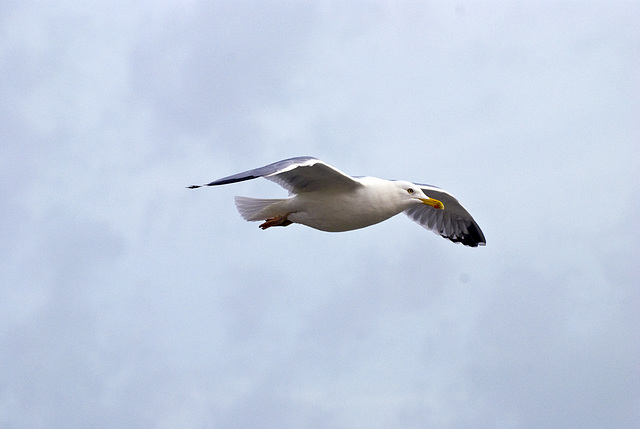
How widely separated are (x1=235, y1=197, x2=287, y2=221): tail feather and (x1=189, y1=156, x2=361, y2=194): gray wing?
0.29 metres

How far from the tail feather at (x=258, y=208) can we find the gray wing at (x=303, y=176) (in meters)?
0.29

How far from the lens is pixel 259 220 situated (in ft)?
34.4

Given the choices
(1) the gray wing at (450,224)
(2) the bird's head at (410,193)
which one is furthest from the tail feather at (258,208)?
(1) the gray wing at (450,224)

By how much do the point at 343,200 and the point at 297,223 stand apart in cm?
71

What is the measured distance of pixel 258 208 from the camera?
10.5 m

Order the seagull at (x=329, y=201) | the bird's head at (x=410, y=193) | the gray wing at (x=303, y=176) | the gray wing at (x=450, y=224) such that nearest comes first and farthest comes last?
the gray wing at (x=303, y=176)
the seagull at (x=329, y=201)
the bird's head at (x=410, y=193)
the gray wing at (x=450, y=224)

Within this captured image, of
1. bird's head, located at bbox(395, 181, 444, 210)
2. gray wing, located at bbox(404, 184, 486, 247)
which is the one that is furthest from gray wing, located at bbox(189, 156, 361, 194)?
gray wing, located at bbox(404, 184, 486, 247)

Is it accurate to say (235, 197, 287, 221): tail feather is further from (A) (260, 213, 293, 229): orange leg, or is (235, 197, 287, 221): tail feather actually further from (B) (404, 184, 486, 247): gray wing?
(B) (404, 184, 486, 247): gray wing

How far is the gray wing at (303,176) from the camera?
8.82 m

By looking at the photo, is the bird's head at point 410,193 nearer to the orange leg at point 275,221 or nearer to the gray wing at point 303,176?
the gray wing at point 303,176

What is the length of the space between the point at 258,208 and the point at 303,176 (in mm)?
957

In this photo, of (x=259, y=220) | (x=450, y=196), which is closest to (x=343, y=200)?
(x=259, y=220)

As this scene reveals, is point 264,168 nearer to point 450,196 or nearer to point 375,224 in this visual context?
point 375,224

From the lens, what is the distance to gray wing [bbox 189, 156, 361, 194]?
28.9 feet
